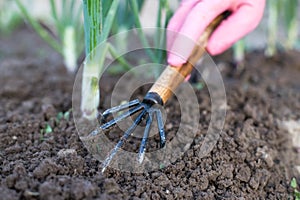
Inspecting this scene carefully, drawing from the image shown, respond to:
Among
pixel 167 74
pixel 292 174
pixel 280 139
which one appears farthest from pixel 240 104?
pixel 167 74

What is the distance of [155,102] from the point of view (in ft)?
3.50

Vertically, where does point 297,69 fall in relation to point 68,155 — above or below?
below

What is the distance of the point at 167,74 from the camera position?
45.8 inches

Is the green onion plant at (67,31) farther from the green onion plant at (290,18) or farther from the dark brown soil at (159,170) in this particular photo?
the green onion plant at (290,18)

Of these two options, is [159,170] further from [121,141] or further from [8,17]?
[8,17]

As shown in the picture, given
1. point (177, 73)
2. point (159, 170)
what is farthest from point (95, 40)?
point (159, 170)

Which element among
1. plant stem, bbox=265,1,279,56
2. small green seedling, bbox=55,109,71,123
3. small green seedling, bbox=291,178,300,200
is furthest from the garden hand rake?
plant stem, bbox=265,1,279,56

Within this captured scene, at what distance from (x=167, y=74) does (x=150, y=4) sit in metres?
2.38

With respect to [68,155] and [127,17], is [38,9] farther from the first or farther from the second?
[68,155]

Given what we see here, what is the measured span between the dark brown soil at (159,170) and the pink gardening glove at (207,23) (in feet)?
0.71

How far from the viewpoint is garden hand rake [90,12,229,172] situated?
1010mm

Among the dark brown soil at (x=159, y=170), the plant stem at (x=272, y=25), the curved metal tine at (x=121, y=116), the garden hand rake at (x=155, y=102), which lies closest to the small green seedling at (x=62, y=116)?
the dark brown soil at (x=159, y=170)

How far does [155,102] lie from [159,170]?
0.55 feet

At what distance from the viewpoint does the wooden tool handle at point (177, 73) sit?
111 centimetres
